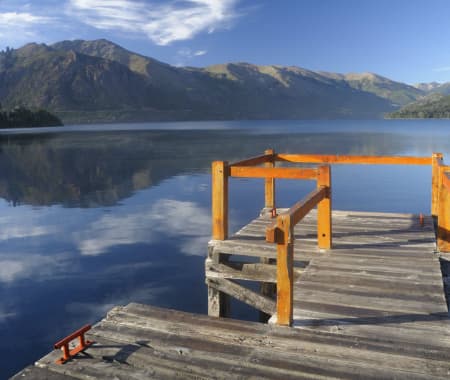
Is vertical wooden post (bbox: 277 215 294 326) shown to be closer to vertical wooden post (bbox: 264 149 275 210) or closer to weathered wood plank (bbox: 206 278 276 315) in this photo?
weathered wood plank (bbox: 206 278 276 315)

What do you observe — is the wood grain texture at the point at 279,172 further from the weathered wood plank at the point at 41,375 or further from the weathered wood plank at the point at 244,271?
the weathered wood plank at the point at 41,375

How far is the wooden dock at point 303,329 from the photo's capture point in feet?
15.4

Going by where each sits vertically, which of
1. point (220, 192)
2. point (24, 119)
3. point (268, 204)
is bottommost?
point (268, 204)

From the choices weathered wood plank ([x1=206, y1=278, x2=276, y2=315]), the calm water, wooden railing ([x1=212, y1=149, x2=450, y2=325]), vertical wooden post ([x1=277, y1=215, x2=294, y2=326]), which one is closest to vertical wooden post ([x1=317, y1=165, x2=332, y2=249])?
wooden railing ([x1=212, y1=149, x2=450, y2=325])

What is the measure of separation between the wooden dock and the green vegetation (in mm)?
153467

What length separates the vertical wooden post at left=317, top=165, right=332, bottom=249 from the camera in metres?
7.90

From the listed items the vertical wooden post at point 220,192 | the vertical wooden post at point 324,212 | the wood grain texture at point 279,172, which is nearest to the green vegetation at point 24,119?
the vertical wooden post at point 220,192

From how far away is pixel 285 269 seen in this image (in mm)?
5359

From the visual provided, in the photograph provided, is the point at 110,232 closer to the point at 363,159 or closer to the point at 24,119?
the point at 363,159

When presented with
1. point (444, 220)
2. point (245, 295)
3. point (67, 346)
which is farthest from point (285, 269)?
point (444, 220)

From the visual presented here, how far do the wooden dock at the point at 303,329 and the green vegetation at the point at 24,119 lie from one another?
153m

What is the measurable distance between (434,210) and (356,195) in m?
17.9

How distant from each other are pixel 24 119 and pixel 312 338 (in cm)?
16468

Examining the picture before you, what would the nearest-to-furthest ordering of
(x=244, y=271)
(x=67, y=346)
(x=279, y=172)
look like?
(x=67, y=346) → (x=279, y=172) → (x=244, y=271)
